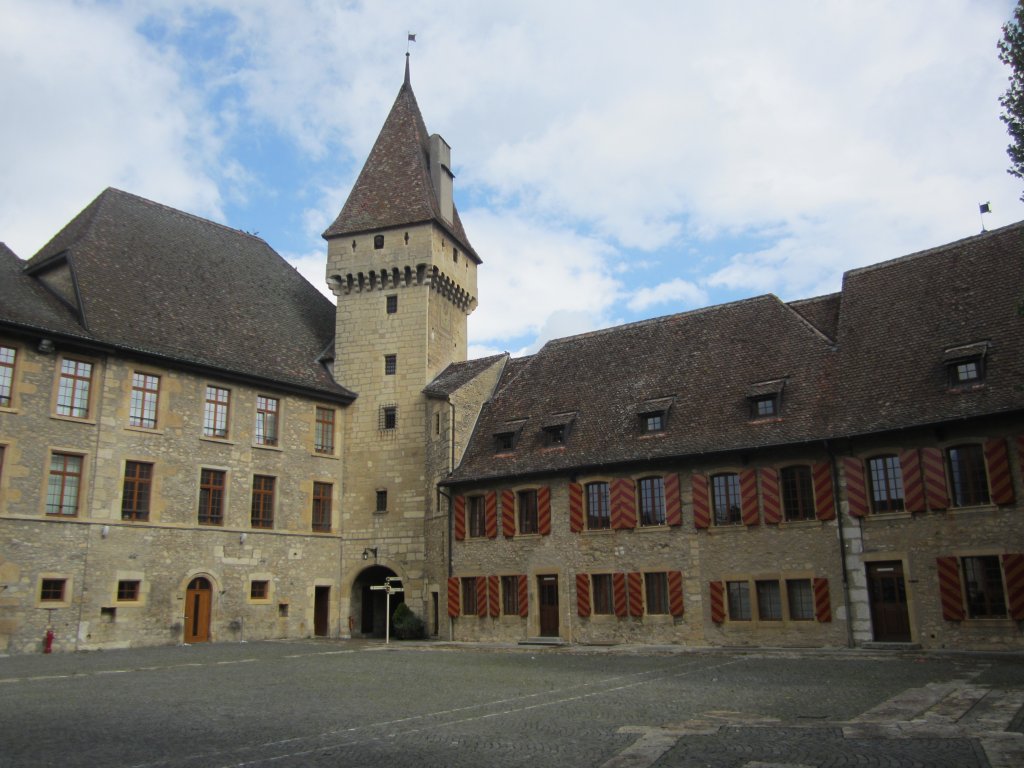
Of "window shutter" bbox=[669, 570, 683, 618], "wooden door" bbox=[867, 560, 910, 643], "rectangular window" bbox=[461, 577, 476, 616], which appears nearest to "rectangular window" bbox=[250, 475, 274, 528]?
"rectangular window" bbox=[461, 577, 476, 616]

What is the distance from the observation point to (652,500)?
2478 centimetres

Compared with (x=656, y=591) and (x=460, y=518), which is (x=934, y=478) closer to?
(x=656, y=591)

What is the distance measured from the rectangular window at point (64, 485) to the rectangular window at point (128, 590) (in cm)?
240

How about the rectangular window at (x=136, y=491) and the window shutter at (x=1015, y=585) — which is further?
the rectangular window at (x=136, y=491)

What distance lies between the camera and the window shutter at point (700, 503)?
77.4ft

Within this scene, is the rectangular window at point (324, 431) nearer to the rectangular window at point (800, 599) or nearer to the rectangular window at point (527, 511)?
the rectangular window at point (527, 511)

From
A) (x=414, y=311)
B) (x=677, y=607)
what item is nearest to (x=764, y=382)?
(x=677, y=607)

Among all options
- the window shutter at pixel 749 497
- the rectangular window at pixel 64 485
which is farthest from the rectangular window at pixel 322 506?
the window shutter at pixel 749 497

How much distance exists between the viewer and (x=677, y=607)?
23.6 m

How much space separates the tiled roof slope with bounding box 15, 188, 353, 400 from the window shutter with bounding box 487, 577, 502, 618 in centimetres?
879

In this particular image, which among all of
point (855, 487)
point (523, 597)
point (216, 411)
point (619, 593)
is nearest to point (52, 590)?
point (216, 411)

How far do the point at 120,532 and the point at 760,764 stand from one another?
2139cm

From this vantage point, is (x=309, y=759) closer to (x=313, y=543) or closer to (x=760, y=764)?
(x=760, y=764)

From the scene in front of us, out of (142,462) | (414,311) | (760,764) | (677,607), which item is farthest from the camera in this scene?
(414,311)
